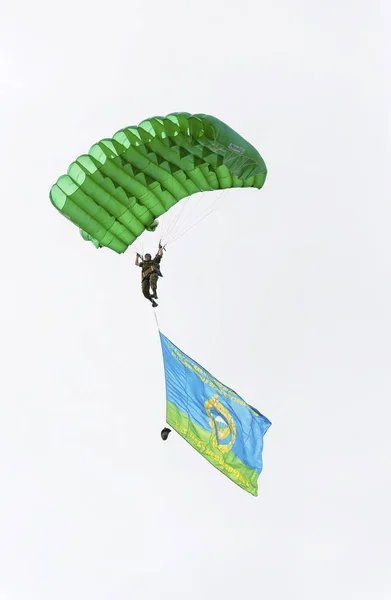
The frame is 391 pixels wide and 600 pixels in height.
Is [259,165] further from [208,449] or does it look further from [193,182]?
[208,449]

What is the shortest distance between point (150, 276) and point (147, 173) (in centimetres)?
249

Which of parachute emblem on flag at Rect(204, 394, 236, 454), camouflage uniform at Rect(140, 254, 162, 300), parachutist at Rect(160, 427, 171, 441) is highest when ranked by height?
camouflage uniform at Rect(140, 254, 162, 300)

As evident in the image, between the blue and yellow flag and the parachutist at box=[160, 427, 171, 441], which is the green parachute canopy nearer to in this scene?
the blue and yellow flag

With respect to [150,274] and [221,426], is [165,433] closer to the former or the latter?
[221,426]

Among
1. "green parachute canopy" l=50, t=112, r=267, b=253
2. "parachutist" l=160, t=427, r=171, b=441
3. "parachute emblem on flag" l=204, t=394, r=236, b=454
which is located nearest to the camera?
"green parachute canopy" l=50, t=112, r=267, b=253

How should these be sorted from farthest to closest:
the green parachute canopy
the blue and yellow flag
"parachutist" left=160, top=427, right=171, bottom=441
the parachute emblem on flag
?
the parachute emblem on flag → the blue and yellow flag → "parachutist" left=160, top=427, right=171, bottom=441 → the green parachute canopy

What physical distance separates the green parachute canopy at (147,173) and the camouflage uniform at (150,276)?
2.28 ft

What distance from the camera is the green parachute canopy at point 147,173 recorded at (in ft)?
66.7

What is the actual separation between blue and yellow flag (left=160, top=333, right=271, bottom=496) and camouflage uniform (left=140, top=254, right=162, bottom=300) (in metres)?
1.18

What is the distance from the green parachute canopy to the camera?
20344 mm

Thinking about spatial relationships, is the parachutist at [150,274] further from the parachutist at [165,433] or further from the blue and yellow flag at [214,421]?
the parachutist at [165,433]

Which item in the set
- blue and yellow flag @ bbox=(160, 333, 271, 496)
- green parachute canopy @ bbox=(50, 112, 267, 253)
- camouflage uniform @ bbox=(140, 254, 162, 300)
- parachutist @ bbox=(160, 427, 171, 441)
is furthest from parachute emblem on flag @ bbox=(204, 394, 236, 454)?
green parachute canopy @ bbox=(50, 112, 267, 253)

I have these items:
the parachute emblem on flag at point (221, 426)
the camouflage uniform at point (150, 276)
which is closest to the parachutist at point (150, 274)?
the camouflage uniform at point (150, 276)

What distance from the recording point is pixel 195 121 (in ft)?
66.0
